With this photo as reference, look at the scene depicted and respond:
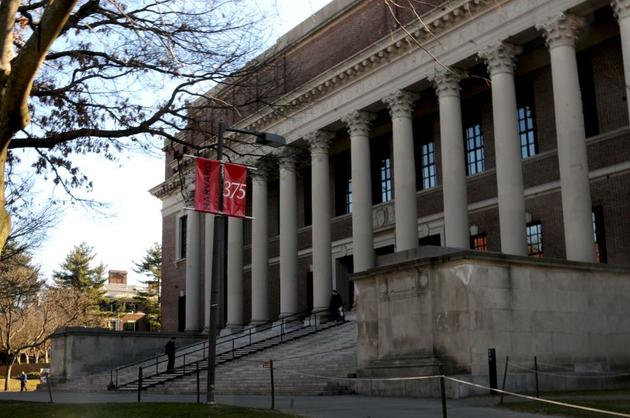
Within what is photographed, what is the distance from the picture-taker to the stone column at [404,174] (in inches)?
1189

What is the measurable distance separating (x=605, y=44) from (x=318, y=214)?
14499 millimetres

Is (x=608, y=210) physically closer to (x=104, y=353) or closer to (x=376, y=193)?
(x=376, y=193)

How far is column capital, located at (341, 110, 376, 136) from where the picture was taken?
3403 cm

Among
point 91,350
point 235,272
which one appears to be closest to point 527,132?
point 235,272

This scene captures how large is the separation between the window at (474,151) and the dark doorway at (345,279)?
30.2 feet

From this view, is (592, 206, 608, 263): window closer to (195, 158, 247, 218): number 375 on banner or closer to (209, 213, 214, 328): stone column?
(195, 158, 247, 218): number 375 on banner

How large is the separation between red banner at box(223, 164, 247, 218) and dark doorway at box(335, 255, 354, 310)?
22625mm

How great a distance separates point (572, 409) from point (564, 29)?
51.5 ft

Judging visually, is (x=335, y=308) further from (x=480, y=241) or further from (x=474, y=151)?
(x=474, y=151)

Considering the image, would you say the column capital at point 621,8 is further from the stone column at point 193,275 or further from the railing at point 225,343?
the stone column at point 193,275

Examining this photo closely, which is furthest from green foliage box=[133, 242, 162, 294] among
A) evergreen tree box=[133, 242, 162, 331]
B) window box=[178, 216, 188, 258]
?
window box=[178, 216, 188, 258]

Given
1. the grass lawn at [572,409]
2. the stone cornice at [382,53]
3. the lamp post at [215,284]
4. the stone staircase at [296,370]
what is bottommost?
the grass lawn at [572,409]

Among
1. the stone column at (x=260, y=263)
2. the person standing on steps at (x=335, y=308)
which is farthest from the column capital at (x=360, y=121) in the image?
the person standing on steps at (x=335, y=308)

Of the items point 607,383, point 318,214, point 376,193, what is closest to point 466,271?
point 607,383
